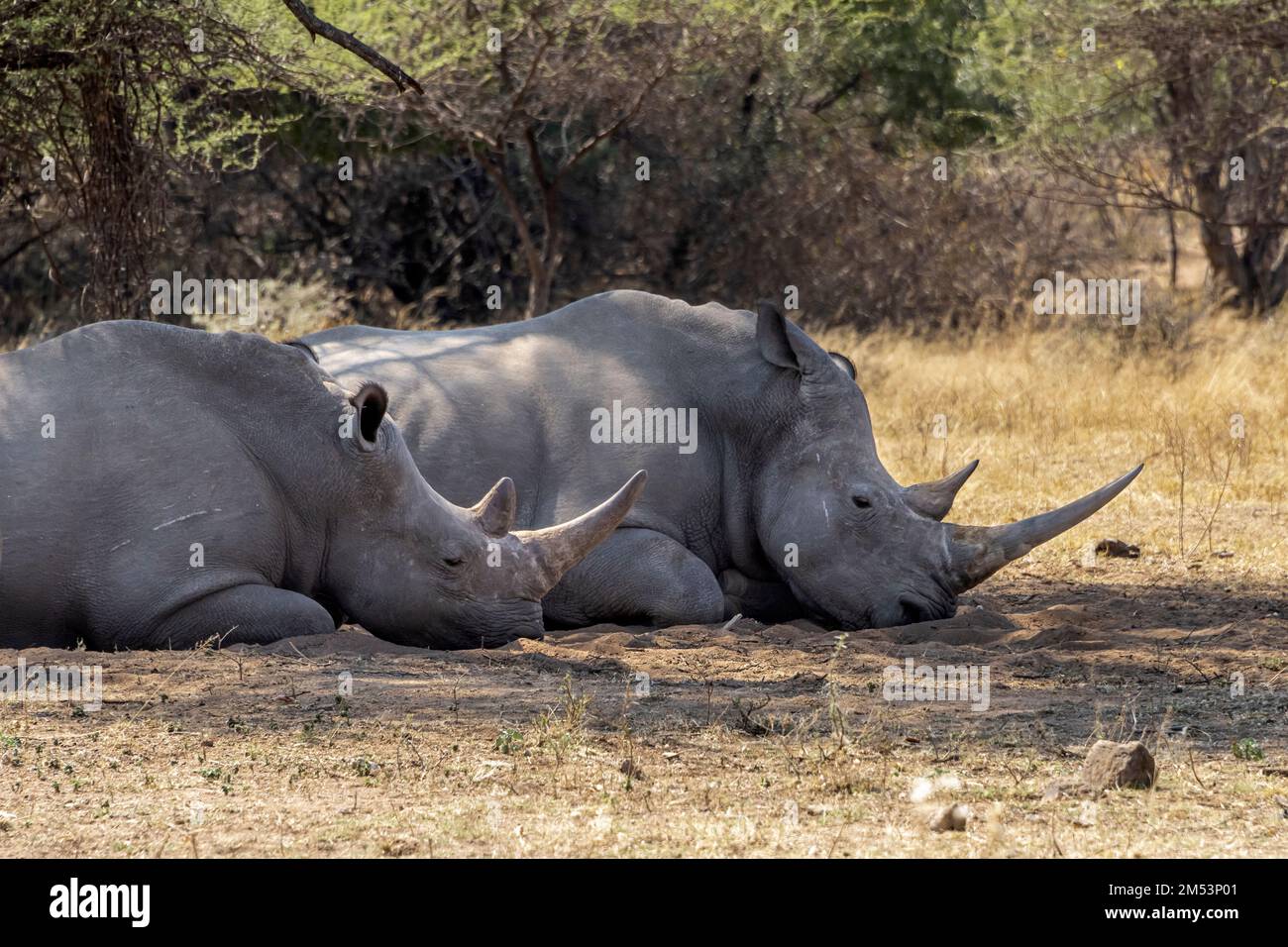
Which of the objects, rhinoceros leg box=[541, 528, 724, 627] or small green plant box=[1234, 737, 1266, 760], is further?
rhinoceros leg box=[541, 528, 724, 627]

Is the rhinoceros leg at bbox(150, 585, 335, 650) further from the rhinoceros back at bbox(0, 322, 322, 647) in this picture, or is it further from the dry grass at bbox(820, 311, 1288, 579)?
the dry grass at bbox(820, 311, 1288, 579)

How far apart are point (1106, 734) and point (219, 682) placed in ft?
8.91

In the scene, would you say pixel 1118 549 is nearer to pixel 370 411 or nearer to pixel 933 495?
pixel 933 495

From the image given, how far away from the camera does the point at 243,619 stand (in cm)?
658

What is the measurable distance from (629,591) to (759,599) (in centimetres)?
78

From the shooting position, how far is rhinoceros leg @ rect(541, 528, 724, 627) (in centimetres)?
748

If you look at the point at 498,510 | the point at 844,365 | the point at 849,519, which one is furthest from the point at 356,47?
the point at 849,519

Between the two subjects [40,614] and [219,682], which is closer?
[219,682]

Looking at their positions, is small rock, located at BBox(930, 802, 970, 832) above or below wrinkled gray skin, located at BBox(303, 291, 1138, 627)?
below

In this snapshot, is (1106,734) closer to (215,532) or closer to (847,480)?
(847,480)

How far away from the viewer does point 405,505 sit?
688 cm

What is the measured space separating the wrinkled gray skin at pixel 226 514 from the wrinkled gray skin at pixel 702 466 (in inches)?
24.7

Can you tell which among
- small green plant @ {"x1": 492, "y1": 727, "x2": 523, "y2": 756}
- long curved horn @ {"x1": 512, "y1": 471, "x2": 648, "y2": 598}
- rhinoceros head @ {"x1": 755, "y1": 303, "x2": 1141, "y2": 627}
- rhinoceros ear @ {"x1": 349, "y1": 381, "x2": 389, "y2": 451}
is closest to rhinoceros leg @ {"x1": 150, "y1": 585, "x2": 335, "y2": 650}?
rhinoceros ear @ {"x1": 349, "y1": 381, "x2": 389, "y2": 451}

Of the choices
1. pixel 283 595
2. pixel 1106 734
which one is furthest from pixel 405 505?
pixel 1106 734
